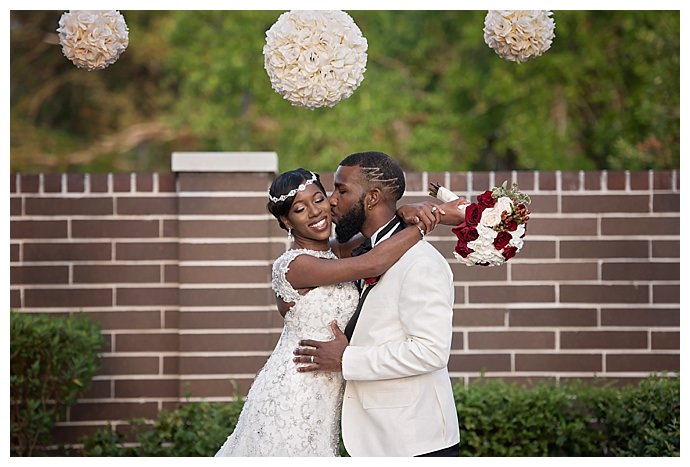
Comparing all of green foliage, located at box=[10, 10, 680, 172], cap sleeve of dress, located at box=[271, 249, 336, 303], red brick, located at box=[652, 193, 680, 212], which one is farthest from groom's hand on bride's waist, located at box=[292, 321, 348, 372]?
green foliage, located at box=[10, 10, 680, 172]

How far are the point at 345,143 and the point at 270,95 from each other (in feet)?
3.49

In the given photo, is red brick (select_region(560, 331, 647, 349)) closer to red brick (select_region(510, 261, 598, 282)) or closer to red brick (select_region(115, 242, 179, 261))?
red brick (select_region(510, 261, 598, 282))

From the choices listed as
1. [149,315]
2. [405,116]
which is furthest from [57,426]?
[405,116]

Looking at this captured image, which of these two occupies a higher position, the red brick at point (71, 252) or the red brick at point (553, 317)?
the red brick at point (71, 252)

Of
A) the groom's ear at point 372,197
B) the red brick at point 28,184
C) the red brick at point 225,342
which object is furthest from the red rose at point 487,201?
the red brick at point 28,184

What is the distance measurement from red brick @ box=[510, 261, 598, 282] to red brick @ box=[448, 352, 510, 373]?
0.48 metres

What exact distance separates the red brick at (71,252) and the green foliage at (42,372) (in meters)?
0.51

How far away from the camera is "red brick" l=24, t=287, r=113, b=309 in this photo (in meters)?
5.55

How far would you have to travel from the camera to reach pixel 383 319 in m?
3.27

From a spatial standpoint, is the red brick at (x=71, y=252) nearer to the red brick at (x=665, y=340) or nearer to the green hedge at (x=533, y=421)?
the green hedge at (x=533, y=421)

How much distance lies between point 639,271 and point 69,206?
3.37 m

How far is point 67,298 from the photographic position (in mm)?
5555

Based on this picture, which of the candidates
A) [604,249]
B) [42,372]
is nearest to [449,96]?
[604,249]

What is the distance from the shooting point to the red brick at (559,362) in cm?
559
